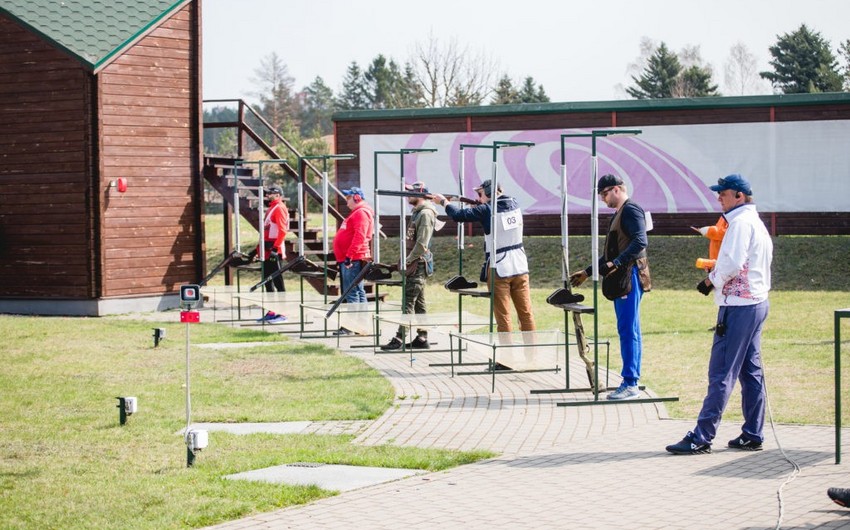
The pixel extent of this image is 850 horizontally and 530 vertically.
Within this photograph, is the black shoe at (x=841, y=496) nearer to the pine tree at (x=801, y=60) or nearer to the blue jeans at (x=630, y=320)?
the blue jeans at (x=630, y=320)

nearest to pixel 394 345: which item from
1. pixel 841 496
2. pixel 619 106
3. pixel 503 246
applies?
pixel 503 246

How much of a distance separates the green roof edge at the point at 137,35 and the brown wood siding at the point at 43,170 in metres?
0.37

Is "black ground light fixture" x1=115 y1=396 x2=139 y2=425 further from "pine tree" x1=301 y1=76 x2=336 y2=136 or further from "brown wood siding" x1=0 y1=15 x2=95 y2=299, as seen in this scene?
"pine tree" x1=301 y1=76 x2=336 y2=136

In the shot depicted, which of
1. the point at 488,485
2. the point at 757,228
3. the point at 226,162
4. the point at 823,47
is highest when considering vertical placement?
the point at 823,47

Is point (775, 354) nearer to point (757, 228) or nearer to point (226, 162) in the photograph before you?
point (757, 228)

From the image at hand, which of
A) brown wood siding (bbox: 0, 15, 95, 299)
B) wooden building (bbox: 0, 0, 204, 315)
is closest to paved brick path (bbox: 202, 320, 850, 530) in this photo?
wooden building (bbox: 0, 0, 204, 315)

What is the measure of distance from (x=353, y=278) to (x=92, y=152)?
676 cm

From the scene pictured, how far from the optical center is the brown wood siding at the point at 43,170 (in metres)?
21.3

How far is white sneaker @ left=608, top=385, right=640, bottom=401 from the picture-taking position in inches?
422

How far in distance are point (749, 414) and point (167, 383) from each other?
6.28m

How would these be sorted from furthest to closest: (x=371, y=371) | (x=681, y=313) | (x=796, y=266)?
(x=796, y=266), (x=681, y=313), (x=371, y=371)

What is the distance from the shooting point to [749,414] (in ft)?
28.2

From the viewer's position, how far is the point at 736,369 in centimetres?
848

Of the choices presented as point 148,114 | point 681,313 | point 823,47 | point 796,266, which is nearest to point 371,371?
point 681,313
